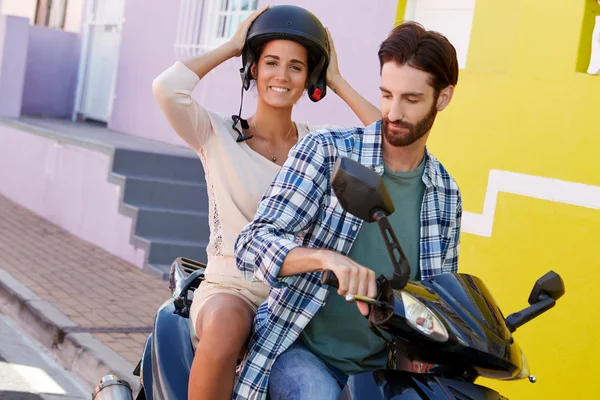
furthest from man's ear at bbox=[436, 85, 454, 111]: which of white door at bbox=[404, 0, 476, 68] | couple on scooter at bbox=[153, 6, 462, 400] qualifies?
white door at bbox=[404, 0, 476, 68]

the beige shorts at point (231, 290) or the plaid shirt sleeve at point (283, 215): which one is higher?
the plaid shirt sleeve at point (283, 215)

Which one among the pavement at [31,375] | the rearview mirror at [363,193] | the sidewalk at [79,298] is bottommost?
the pavement at [31,375]

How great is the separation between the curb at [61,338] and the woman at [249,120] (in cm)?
225

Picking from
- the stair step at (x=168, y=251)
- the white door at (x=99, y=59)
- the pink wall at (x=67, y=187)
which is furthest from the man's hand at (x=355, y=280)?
the white door at (x=99, y=59)

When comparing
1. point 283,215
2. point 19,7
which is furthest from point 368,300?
point 19,7

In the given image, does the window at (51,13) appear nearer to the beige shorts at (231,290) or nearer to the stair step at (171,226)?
the stair step at (171,226)

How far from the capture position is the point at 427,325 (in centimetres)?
222

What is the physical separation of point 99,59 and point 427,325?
12572 millimetres

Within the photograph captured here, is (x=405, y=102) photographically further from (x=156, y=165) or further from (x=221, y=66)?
(x=221, y=66)

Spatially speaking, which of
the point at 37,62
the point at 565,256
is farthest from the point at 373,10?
the point at 37,62

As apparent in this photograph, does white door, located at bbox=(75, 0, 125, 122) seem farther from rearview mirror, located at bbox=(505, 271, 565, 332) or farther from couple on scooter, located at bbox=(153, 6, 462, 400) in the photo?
rearview mirror, located at bbox=(505, 271, 565, 332)

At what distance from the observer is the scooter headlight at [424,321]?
222cm

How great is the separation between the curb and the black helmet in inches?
98.6

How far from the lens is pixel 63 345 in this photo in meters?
6.42
